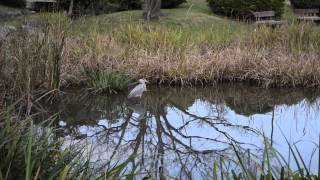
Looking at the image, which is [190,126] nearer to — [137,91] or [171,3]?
[137,91]

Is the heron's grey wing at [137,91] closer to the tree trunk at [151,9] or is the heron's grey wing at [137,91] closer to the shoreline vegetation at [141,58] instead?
the shoreline vegetation at [141,58]

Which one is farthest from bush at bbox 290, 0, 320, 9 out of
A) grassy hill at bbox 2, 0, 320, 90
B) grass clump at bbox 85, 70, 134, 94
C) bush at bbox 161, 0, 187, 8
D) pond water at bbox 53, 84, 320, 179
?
grass clump at bbox 85, 70, 134, 94

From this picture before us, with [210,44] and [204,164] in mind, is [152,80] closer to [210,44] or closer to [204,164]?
[210,44]

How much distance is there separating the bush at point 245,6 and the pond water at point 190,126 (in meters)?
8.62

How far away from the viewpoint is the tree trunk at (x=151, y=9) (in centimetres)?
1625

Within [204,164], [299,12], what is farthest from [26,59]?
[299,12]

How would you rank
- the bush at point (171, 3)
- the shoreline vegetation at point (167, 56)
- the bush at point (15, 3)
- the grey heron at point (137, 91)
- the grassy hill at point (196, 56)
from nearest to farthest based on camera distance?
1. the shoreline vegetation at point (167, 56)
2. the grey heron at point (137, 91)
3. the grassy hill at point (196, 56)
4. the bush at point (15, 3)
5. the bush at point (171, 3)

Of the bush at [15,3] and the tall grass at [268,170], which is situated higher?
the bush at [15,3]

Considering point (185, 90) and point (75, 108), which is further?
point (185, 90)

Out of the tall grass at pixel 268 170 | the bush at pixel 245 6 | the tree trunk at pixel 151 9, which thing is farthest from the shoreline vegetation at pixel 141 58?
the bush at pixel 245 6

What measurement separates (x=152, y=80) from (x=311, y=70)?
280 cm

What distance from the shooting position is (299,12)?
1966cm

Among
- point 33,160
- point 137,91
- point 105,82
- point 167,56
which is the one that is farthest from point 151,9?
point 33,160

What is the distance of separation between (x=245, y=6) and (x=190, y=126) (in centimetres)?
1165
